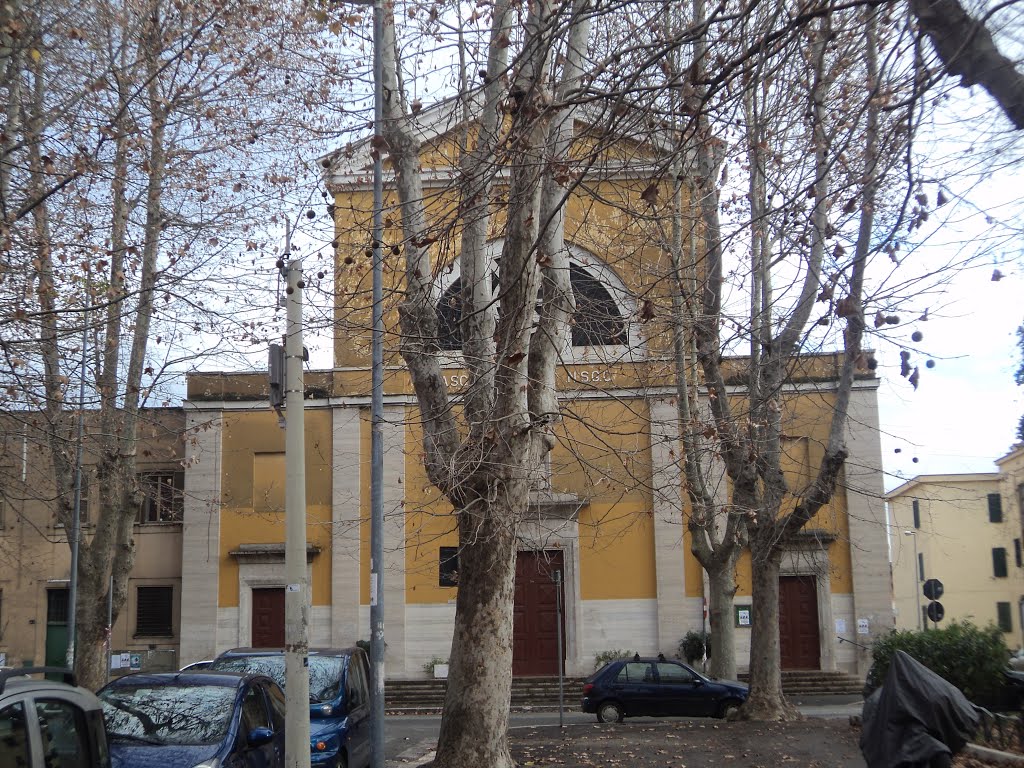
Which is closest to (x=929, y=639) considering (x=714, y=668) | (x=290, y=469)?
(x=714, y=668)

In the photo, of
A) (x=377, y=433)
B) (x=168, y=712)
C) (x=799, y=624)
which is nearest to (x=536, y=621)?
(x=799, y=624)

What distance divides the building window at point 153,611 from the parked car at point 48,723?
25.5 meters

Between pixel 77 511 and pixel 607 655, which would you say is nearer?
pixel 77 511

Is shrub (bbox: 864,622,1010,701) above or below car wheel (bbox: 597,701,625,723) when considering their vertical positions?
above

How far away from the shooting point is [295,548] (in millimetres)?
10539

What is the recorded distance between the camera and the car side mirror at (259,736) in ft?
29.5

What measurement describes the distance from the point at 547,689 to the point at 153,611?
12.3m

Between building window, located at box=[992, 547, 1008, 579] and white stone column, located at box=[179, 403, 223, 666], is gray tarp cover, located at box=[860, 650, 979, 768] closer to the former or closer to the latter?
white stone column, located at box=[179, 403, 223, 666]

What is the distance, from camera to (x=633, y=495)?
93.5 feet

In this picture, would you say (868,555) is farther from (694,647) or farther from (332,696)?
(332,696)

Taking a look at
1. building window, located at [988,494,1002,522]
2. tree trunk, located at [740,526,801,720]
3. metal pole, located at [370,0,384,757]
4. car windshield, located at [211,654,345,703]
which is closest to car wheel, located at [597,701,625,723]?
tree trunk, located at [740,526,801,720]

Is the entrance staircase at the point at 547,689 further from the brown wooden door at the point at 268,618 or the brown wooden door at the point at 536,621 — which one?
the brown wooden door at the point at 268,618

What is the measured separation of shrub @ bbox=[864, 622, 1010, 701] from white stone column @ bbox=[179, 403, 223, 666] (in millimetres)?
19619

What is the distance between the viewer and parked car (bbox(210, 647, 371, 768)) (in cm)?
1194
